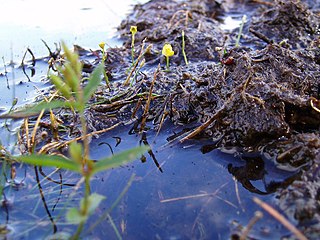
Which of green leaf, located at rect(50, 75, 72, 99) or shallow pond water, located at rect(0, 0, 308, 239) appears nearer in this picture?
green leaf, located at rect(50, 75, 72, 99)

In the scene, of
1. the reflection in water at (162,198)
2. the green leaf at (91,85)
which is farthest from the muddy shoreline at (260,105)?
the green leaf at (91,85)

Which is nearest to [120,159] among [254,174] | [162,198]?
[162,198]

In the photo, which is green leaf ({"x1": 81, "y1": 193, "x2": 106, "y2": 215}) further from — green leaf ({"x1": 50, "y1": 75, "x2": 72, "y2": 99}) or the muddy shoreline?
the muddy shoreline

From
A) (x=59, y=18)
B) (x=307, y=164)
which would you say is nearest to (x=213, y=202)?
(x=307, y=164)

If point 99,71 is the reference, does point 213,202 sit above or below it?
below

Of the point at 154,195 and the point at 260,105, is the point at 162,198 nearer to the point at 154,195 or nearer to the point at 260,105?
the point at 154,195

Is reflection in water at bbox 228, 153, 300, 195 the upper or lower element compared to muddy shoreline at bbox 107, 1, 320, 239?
lower

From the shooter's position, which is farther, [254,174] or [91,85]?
[254,174]

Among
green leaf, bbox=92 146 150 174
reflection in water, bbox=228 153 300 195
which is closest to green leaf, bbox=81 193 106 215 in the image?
green leaf, bbox=92 146 150 174

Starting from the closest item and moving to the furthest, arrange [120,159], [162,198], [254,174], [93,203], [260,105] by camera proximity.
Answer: [120,159], [93,203], [162,198], [254,174], [260,105]

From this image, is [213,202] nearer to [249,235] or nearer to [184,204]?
[184,204]

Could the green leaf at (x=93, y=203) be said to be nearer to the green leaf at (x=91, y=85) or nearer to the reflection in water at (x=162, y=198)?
the reflection in water at (x=162, y=198)
